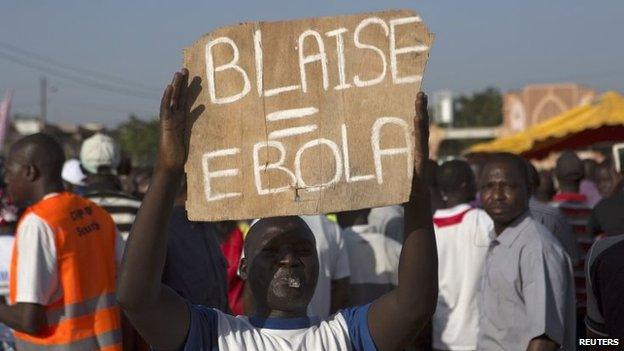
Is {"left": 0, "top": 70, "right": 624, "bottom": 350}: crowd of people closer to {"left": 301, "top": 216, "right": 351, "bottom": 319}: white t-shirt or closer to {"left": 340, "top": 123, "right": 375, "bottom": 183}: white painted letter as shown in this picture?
{"left": 301, "top": 216, "right": 351, "bottom": 319}: white t-shirt

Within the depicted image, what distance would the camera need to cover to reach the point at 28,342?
438 centimetres

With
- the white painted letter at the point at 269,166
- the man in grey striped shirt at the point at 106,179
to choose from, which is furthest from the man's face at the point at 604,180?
the white painted letter at the point at 269,166

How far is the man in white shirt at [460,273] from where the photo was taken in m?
6.29

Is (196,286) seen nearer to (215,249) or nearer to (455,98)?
(215,249)

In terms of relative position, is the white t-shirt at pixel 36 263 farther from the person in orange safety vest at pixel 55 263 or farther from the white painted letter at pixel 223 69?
the white painted letter at pixel 223 69

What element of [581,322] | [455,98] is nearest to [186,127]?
[581,322]

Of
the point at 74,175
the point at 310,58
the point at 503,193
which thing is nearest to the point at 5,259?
the point at 503,193

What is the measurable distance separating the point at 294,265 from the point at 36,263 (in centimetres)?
171

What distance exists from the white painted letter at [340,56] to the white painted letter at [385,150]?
143mm

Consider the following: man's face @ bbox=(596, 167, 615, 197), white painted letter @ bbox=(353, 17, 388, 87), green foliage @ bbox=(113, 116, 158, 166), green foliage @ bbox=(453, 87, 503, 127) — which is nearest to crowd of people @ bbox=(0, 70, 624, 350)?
white painted letter @ bbox=(353, 17, 388, 87)

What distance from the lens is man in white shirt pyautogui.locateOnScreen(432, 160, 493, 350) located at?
20.6 feet

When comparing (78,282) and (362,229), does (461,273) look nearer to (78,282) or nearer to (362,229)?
(362,229)

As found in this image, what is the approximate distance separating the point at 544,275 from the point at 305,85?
86.3 inches

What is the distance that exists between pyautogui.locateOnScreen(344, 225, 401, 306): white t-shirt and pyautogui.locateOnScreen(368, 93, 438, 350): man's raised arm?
3605 mm
